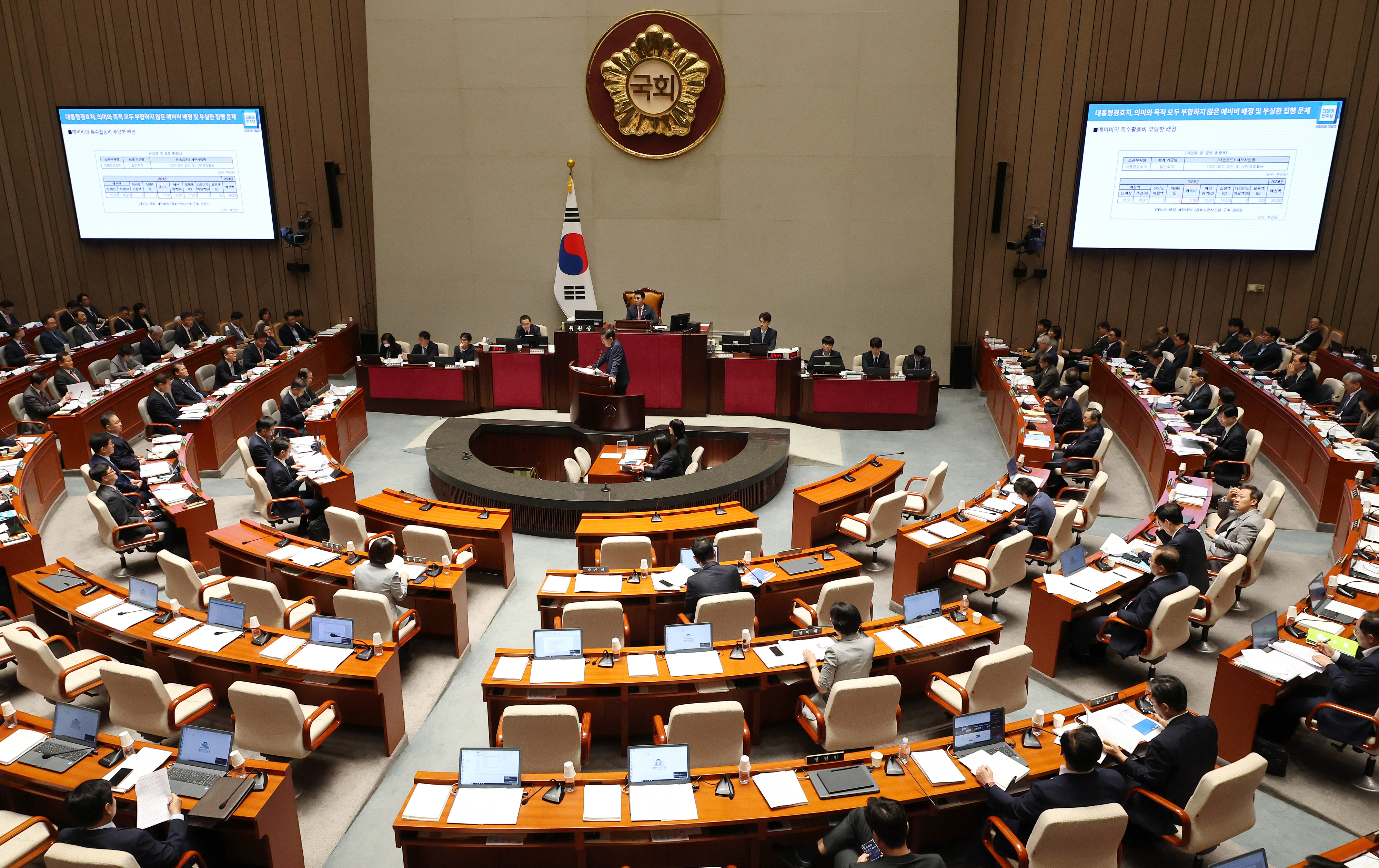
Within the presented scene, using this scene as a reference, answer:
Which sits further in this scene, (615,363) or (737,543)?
(615,363)

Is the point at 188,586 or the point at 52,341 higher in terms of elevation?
the point at 52,341

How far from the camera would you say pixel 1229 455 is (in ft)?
32.3

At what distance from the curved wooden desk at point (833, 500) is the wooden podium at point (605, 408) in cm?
326

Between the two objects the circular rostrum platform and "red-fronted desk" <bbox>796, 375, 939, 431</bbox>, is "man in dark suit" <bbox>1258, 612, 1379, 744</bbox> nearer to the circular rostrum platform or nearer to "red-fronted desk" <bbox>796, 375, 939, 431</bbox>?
the circular rostrum platform

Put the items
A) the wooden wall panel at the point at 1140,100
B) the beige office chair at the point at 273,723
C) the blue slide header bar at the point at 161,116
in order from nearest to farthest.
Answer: the beige office chair at the point at 273,723, the wooden wall panel at the point at 1140,100, the blue slide header bar at the point at 161,116

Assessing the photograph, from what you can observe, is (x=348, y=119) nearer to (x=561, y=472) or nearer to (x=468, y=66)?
(x=468, y=66)

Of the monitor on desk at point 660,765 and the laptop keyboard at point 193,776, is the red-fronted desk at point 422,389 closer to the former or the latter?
the laptop keyboard at point 193,776

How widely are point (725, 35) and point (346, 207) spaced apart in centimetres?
787

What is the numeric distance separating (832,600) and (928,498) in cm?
312

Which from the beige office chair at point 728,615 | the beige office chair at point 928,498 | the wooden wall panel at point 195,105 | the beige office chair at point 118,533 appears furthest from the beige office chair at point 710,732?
the wooden wall panel at point 195,105

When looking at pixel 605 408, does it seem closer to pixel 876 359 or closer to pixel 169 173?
pixel 876 359

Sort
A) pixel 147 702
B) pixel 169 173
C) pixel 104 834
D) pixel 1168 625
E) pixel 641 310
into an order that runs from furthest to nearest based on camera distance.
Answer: pixel 169 173
pixel 641 310
pixel 1168 625
pixel 147 702
pixel 104 834

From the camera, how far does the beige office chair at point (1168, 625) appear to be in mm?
6402

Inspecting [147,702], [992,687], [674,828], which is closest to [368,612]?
[147,702]
